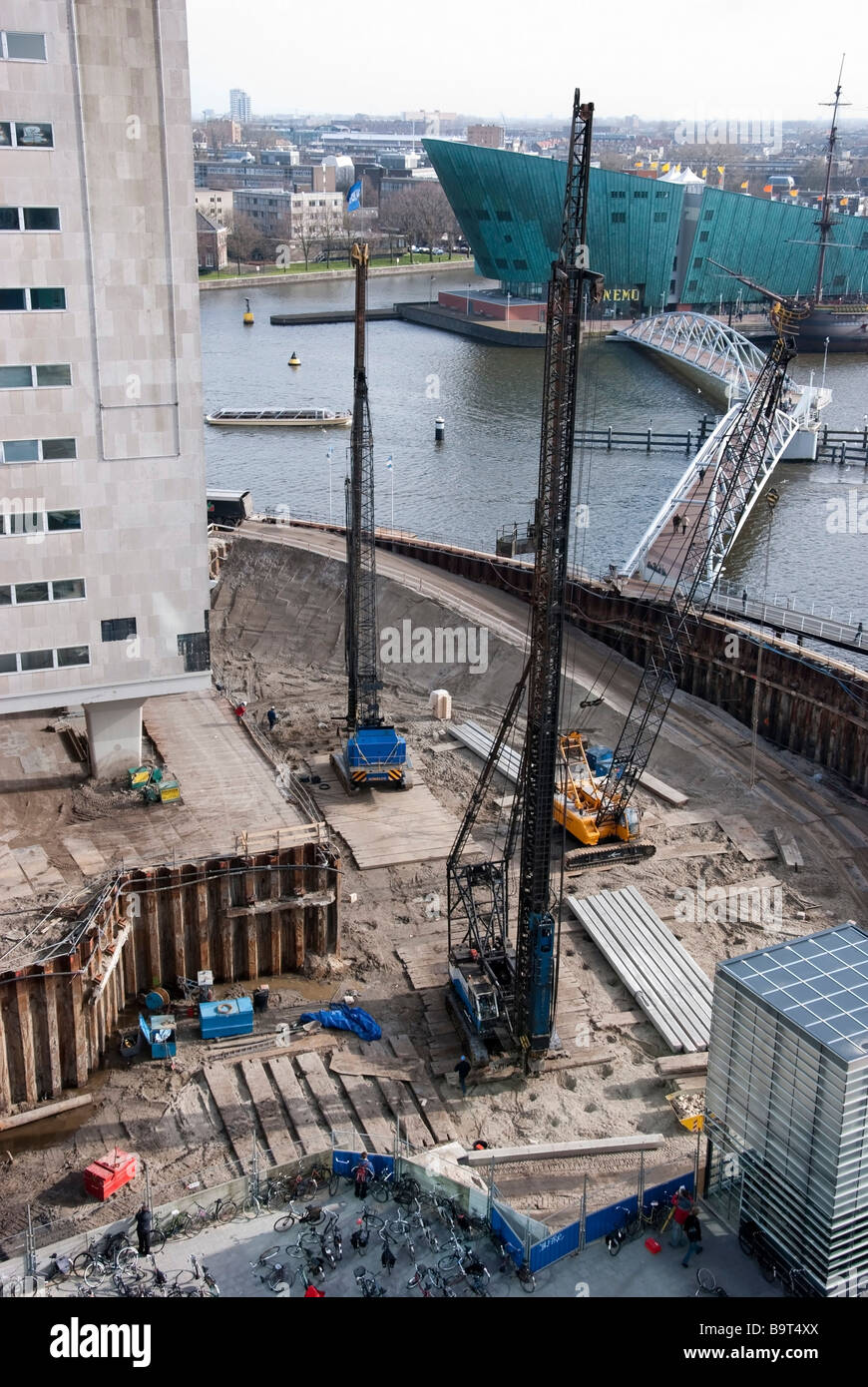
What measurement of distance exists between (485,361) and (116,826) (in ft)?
334

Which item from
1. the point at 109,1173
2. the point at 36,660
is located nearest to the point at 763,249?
the point at 36,660

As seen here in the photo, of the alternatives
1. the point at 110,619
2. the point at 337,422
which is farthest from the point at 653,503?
the point at 110,619

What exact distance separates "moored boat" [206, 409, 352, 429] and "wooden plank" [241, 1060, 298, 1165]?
259 feet

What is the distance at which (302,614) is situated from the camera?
58.5 metres

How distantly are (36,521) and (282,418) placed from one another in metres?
71.5

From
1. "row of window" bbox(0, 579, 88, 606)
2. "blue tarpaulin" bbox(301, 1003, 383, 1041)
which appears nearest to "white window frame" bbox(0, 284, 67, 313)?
"row of window" bbox(0, 579, 88, 606)

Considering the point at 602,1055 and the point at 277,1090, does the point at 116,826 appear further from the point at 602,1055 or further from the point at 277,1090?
the point at 602,1055

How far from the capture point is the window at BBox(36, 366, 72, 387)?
36125 millimetres

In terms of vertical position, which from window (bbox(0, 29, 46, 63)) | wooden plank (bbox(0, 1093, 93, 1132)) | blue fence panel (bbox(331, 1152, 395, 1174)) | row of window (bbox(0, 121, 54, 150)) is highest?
window (bbox(0, 29, 46, 63))

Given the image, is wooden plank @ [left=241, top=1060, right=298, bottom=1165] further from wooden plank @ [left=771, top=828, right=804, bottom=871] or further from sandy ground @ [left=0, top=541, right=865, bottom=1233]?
wooden plank @ [left=771, top=828, right=804, bottom=871]

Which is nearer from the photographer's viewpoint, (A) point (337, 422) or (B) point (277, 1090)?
(B) point (277, 1090)

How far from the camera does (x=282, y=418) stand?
10681 centimetres

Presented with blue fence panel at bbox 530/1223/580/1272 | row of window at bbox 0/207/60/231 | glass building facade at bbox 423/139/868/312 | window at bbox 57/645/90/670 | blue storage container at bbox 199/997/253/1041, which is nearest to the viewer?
blue fence panel at bbox 530/1223/580/1272

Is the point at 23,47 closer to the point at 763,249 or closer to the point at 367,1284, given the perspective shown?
the point at 367,1284
